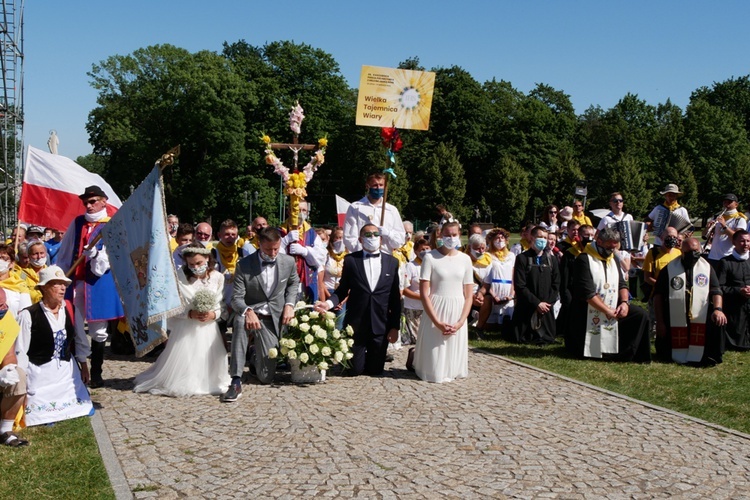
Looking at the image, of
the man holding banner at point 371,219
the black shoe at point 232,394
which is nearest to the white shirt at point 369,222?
the man holding banner at point 371,219

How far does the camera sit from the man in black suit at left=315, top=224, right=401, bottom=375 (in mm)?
9227

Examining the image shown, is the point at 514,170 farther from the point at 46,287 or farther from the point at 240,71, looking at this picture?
the point at 46,287

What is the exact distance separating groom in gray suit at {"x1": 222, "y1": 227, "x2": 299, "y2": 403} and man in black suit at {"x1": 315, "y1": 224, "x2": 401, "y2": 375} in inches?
29.2

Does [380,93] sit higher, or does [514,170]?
[514,170]

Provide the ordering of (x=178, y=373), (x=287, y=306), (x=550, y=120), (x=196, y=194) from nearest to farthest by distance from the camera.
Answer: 1. (x=178, y=373)
2. (x=287, y=306)
3. (x=196, y=194)
4. (x=550, y=120)

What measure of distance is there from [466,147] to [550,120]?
32.1 ft

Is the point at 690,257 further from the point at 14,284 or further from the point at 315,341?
the point at 14,284

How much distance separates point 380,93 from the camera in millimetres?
9969

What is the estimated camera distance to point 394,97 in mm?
10039

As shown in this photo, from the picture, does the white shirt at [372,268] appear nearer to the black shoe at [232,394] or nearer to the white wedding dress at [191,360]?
the white wedding dress at [191,360]

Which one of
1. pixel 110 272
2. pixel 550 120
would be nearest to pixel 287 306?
pixel 110 272

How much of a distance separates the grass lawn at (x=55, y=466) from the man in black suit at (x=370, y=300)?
3.55 m

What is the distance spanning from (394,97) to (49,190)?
4.53 m

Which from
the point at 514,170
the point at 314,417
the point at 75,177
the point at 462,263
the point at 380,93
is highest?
the point at 514,170
